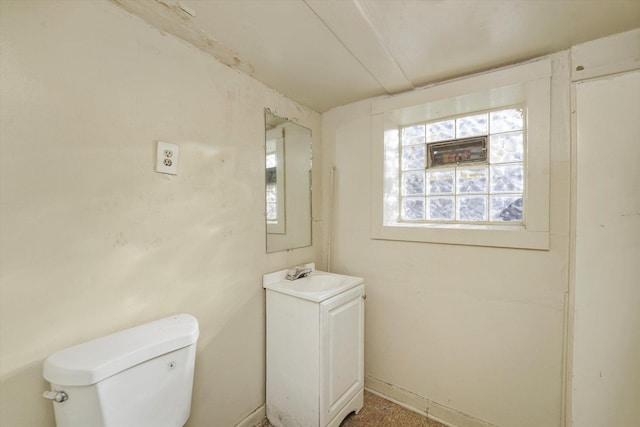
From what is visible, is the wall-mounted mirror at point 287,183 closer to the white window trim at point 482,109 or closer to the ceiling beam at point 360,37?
the white window trim at point 482,109

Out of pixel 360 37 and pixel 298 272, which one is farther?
pixel 298 272

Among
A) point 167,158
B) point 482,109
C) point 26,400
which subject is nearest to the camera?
point 26,400

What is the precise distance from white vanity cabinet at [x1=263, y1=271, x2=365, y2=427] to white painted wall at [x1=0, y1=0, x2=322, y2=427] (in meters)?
0.14

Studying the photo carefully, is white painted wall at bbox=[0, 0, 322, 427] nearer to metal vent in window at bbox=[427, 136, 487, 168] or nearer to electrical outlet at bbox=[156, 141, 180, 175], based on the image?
electrical outlet at bbox=[156, 141, 180, 175]

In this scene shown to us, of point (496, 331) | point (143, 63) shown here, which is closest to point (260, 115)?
point (143, 63)

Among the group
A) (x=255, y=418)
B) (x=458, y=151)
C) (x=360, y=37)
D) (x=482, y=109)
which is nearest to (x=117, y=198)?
(x=360, y=37)

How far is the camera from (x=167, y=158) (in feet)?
3.91

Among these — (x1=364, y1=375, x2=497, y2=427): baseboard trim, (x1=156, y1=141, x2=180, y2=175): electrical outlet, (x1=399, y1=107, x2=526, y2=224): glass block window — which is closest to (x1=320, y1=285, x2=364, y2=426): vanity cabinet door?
(x1=364, y1=375, x2=497, y2=427): baseboard trim

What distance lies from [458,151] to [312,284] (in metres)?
1.37

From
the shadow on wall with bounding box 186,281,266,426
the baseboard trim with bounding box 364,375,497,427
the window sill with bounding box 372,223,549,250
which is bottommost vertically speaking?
the baseboard trim with bounding box 364,375,497,427

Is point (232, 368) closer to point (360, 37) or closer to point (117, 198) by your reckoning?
point (117, 198)

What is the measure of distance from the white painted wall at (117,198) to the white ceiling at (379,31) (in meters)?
0.18

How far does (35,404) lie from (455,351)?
1.98 m

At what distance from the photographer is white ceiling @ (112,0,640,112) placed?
1064 millimetres
